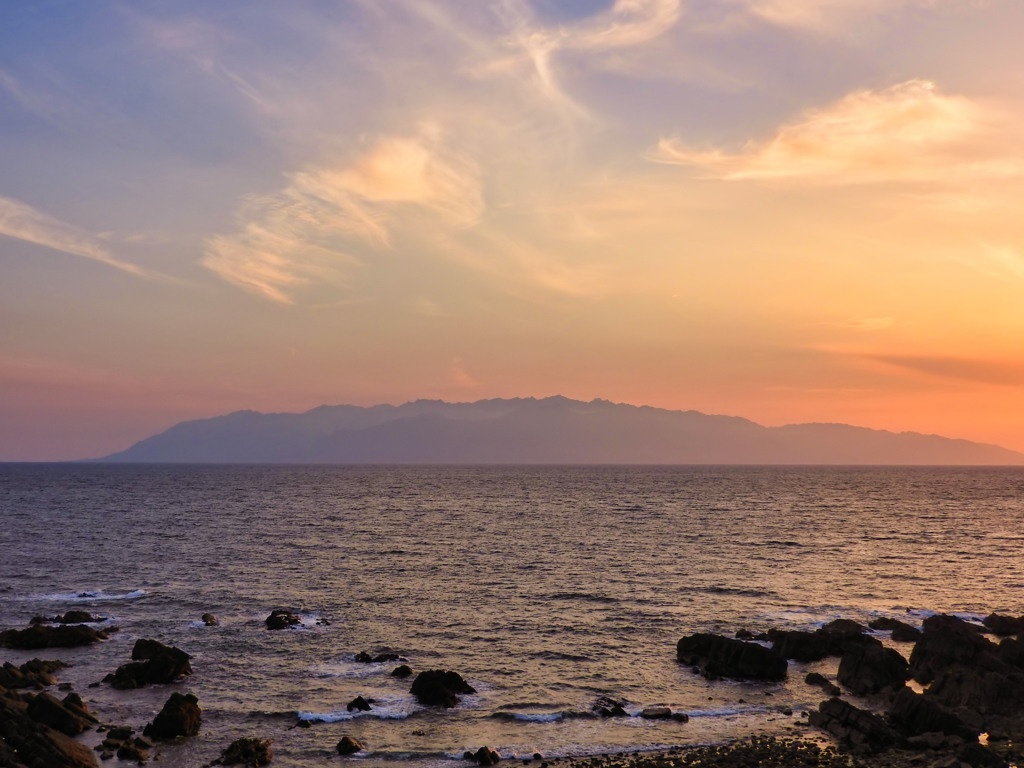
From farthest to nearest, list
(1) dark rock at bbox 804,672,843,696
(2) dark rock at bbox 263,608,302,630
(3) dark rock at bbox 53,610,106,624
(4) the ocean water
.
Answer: (3) dark rock at bbox 53,610,106,624
(2) dark rock at bbox 263,608,302,630
(1) dark rock at bbox 804,672,843,696
(4) the ocean water

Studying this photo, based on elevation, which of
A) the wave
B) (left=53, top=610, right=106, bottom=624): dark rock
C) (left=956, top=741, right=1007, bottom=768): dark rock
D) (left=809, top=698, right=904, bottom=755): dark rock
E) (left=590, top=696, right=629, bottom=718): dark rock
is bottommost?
the wave

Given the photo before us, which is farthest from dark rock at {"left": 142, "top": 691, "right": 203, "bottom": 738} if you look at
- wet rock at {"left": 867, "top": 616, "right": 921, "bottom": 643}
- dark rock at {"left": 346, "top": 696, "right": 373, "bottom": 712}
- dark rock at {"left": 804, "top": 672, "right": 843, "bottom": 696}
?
wet rock at {"left": 867, "top": 616, "right": 921, "bottom": 643}

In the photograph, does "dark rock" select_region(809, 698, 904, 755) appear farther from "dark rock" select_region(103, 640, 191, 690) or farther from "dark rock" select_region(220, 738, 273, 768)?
"dark rock" select_region(103, 640, 191, 690)

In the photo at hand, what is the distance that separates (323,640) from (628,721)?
2206 centimetres

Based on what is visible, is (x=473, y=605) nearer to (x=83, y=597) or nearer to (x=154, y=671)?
(x=154, y=671)

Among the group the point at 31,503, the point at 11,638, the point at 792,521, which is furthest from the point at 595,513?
the point at 31,503

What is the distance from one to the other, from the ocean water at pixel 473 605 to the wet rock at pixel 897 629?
156 inches

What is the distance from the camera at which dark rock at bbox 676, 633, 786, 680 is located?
4091 cm

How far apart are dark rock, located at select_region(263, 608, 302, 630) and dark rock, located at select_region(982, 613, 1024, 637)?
1851 inches

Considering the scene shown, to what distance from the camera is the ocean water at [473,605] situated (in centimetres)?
3425

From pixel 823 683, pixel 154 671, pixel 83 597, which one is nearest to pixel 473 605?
pixel 154 671

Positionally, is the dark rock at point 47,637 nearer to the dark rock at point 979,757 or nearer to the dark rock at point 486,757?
the dark rock at point 486,757

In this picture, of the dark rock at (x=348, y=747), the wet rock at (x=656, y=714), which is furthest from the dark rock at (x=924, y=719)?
the dark rock at (x=348, y=747)

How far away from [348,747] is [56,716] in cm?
1243
